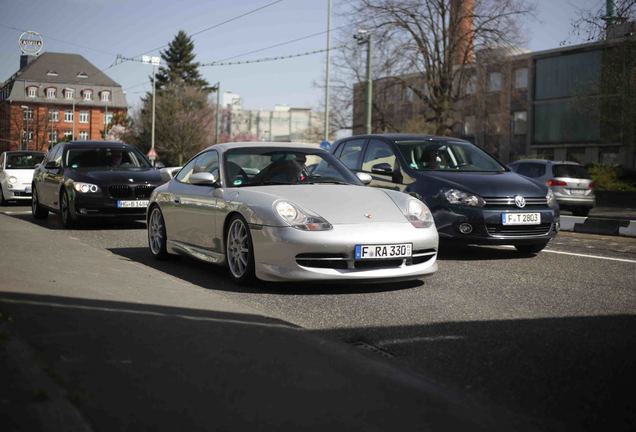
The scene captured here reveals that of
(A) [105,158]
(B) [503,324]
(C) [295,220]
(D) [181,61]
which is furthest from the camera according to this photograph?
(D) [181,61]

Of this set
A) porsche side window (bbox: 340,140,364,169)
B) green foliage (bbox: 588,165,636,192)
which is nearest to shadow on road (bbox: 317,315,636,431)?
porsche side window (bbox: 340,140,364,169)

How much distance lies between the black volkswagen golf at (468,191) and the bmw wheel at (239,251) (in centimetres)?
288

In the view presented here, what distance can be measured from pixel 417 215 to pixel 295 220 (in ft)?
3.93

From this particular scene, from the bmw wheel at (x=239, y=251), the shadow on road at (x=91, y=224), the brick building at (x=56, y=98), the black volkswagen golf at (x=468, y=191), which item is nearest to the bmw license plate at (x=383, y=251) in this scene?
the bmw wheel at (x=239, y=251)

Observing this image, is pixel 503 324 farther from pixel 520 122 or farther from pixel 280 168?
pixel 520 122

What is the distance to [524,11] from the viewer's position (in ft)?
123

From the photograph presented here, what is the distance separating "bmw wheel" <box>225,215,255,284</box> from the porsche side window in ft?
13.6

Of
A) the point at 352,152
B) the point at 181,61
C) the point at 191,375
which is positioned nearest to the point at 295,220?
the point at 191,375

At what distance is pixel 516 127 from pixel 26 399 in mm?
57354

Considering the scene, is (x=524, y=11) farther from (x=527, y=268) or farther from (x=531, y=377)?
(x=531, y=377)

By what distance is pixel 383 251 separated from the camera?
6598 mm

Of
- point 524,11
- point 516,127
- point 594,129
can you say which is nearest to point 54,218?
point 524,11

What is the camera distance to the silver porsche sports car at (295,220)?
6500 mm

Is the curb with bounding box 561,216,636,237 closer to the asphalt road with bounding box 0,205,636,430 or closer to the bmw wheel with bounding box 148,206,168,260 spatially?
the asphalt road with bounding box 0,205,636,430
